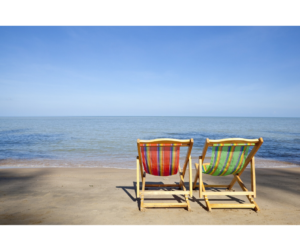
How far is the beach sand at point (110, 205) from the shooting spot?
9.07ft

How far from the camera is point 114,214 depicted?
295cm

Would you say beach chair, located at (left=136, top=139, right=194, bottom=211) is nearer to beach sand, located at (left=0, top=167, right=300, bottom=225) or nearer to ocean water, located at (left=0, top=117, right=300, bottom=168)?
beach sand, located at (left=0, top=167, right=300, bottom=225)

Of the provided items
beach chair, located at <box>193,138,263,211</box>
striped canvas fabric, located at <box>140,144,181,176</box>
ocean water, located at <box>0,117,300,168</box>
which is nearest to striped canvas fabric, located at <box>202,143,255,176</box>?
beach chair, located at <box>193,138,263,211</box>

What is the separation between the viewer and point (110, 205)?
3307 mm

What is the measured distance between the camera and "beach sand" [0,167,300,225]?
2766 mm

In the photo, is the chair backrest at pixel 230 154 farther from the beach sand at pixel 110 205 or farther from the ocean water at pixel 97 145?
the ocean water at pixel 97 145

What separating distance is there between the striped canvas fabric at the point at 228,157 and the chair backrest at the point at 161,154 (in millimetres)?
459

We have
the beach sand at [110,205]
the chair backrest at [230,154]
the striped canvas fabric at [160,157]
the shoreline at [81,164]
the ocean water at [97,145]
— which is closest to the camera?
the beach sand at [110,205]

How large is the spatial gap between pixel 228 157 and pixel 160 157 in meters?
1.15

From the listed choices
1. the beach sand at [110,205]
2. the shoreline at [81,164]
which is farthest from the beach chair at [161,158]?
the shoreline at [81,164]

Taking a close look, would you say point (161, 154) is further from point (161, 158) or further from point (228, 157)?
point (228, 157)

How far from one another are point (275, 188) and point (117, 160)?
618 cm
